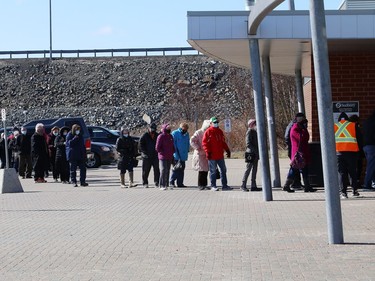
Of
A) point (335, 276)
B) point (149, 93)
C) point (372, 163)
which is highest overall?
point (149, 93)

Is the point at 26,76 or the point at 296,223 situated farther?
the point at 26,76

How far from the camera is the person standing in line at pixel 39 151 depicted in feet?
87.4

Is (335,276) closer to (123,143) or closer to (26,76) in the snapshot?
(123,143)

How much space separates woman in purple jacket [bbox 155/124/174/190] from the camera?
22.6 m

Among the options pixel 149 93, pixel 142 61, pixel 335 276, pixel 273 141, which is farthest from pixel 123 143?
pixel 142 61

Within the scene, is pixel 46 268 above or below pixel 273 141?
below

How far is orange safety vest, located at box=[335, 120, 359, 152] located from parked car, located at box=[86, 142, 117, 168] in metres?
18.3

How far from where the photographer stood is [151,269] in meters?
10.2

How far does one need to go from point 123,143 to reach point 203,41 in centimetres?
594

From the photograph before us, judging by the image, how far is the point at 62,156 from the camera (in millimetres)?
26141

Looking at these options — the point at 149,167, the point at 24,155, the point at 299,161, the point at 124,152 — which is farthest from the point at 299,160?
the point at 24,155

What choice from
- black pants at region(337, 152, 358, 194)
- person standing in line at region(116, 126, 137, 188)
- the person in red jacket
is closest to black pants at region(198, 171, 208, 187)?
the person in red jacket

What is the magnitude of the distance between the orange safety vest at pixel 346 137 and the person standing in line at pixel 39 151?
36.7ft

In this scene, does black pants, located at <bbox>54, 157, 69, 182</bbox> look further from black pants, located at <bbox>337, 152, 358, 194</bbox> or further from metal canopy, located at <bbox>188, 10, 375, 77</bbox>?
black pants, located at <bbox>337, 152, 358, 194</bbox>
